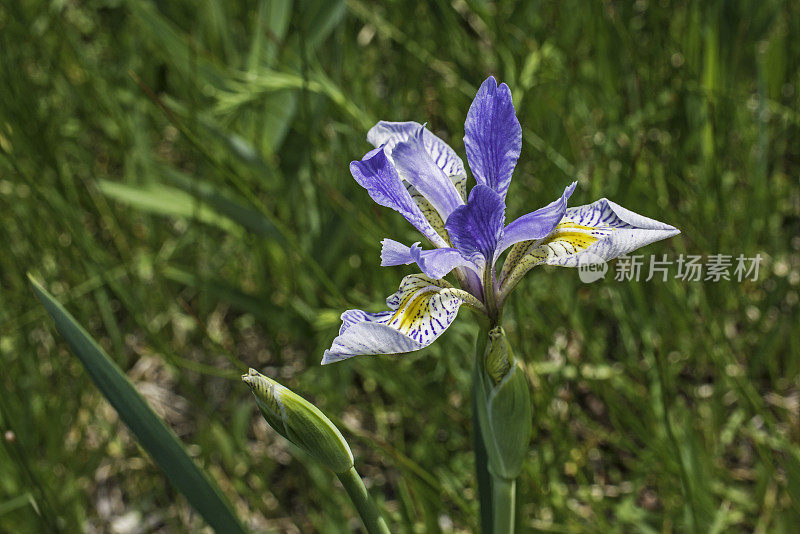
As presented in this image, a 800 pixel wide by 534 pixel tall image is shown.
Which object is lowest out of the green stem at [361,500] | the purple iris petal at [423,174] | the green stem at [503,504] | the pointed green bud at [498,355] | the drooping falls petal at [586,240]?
the green stem at [503,504]

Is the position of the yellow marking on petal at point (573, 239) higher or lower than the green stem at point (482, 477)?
higher

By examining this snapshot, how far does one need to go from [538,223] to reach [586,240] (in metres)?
0.10

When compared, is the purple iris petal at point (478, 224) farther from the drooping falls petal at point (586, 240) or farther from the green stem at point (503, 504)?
the green stem at point (503, 504)

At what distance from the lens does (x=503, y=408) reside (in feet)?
2.41

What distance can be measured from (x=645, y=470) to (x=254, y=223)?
0.83 metres

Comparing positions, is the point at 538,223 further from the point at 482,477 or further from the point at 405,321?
the point at 482,477

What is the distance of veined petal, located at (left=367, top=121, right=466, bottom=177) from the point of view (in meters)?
0.81

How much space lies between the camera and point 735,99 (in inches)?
61.3

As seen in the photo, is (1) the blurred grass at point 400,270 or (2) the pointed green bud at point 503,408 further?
(1) the blurred grass at point 400,270

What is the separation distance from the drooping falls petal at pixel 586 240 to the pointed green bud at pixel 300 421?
0.75 feet

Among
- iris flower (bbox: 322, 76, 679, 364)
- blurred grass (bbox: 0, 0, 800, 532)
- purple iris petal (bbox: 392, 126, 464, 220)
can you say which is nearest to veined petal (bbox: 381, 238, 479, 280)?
iris flower (bbox: 322, 76, 679, 364)

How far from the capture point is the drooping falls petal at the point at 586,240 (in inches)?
27.3

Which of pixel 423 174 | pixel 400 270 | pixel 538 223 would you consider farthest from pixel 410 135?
pixel 400 270

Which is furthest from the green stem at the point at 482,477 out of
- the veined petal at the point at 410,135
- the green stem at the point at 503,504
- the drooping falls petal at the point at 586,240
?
the veined petal at the point at 410,135
